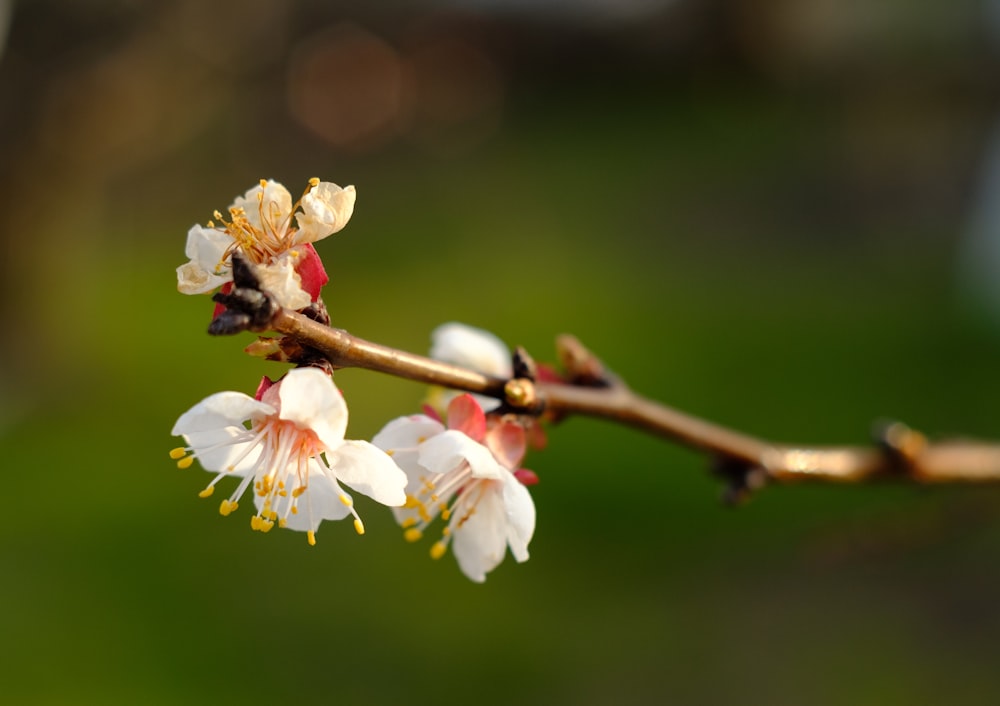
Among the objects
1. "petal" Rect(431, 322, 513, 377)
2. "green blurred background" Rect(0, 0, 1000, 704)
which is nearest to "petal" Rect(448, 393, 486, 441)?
"petal" Rect(431, 322, 513, 377)

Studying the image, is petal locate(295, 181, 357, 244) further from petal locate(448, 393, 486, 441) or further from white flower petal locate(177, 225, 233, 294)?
petal locate(448, 393, 486, 441)

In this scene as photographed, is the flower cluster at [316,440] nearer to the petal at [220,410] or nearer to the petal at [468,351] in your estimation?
the petal at [220,410]

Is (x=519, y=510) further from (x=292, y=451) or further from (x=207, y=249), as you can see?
(x=207, y=249)

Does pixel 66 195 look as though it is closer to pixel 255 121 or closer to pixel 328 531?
pixel 328 531

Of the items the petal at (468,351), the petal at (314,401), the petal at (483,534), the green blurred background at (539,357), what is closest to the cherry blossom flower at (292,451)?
the petal at (314,401)

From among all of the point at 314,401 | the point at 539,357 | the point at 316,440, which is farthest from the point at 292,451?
the point at 539,357
